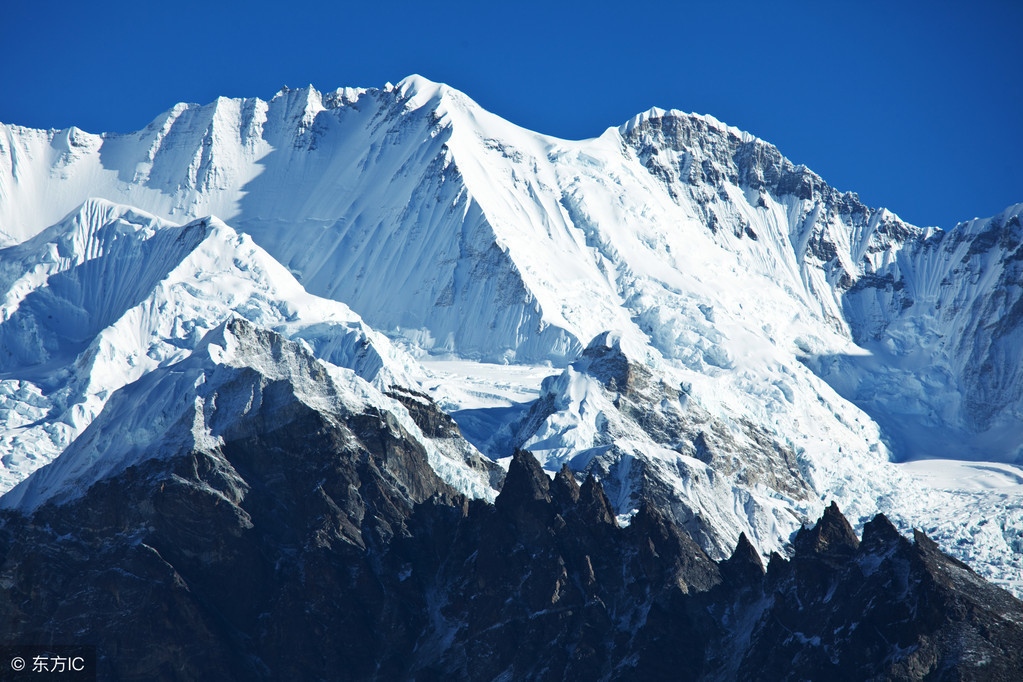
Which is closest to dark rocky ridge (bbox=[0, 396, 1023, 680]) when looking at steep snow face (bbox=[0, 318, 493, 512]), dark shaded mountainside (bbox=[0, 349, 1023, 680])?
dark shaded mountainside (bbox=[0, 349, 1023, 680])

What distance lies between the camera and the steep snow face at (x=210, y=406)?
166 meters

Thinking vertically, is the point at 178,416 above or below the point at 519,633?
above

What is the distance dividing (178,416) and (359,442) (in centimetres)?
1836

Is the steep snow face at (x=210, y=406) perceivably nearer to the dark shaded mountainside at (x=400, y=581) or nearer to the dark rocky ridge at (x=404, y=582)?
the dark shaded mountainside at (x=400, y=581)

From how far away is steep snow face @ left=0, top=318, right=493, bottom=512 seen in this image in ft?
546

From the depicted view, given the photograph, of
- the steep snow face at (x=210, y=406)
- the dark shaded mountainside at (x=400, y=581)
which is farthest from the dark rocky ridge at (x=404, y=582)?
the steep snow face at (x=210, y=406)

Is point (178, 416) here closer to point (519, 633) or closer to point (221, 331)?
point (221, 331)

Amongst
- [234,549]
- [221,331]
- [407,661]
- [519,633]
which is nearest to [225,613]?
[234,549]

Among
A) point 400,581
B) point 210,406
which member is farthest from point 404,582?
point 210,406

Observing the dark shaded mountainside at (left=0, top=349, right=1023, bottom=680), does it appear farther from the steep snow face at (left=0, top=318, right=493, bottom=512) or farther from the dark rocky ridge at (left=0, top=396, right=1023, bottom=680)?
the steep snow face at (left=0, top=318, right=493, bottom=512)

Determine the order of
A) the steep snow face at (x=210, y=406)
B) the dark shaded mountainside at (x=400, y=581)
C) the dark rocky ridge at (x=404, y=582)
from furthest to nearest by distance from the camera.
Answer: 1. the steep snow face at (x=210, y=406)
2. the dark shaded mountainside at (x=400, y=581)
3. the dark rocky ridge at (x=404, y=582)

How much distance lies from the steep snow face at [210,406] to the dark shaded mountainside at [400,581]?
169 centimetres

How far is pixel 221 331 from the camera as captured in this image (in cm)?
18438

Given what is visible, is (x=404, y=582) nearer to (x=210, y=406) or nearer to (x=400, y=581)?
(x=400, y=581)
